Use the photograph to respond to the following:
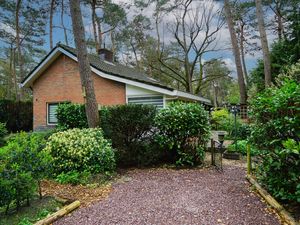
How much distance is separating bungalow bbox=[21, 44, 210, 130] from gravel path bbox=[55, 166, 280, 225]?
6170 mm

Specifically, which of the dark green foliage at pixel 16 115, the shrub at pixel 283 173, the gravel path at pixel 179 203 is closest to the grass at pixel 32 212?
the gravel path at pixel 179 203

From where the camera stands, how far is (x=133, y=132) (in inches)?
268

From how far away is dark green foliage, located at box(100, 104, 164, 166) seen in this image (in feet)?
22.0

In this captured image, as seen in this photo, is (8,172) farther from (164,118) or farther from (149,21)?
(149,21)

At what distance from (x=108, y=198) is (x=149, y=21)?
2356 centimetres

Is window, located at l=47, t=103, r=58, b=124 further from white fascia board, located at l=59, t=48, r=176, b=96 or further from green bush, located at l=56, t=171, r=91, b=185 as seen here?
green bush, located at l=56, t=171, r=91, b=185

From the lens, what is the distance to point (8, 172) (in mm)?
3738

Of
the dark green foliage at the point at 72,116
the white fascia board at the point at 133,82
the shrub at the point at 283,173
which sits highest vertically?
the white fascia board at the point at 133,82

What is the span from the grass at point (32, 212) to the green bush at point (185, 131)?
327 centimetres

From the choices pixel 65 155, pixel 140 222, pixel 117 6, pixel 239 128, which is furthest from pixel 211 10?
pixel 140 222

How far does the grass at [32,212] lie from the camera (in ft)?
11.9

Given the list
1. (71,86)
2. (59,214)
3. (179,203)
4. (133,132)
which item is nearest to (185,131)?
(133,132)

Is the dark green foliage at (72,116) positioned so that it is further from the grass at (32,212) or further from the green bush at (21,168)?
the grass at (32,212)

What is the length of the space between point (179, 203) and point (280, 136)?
199cm
